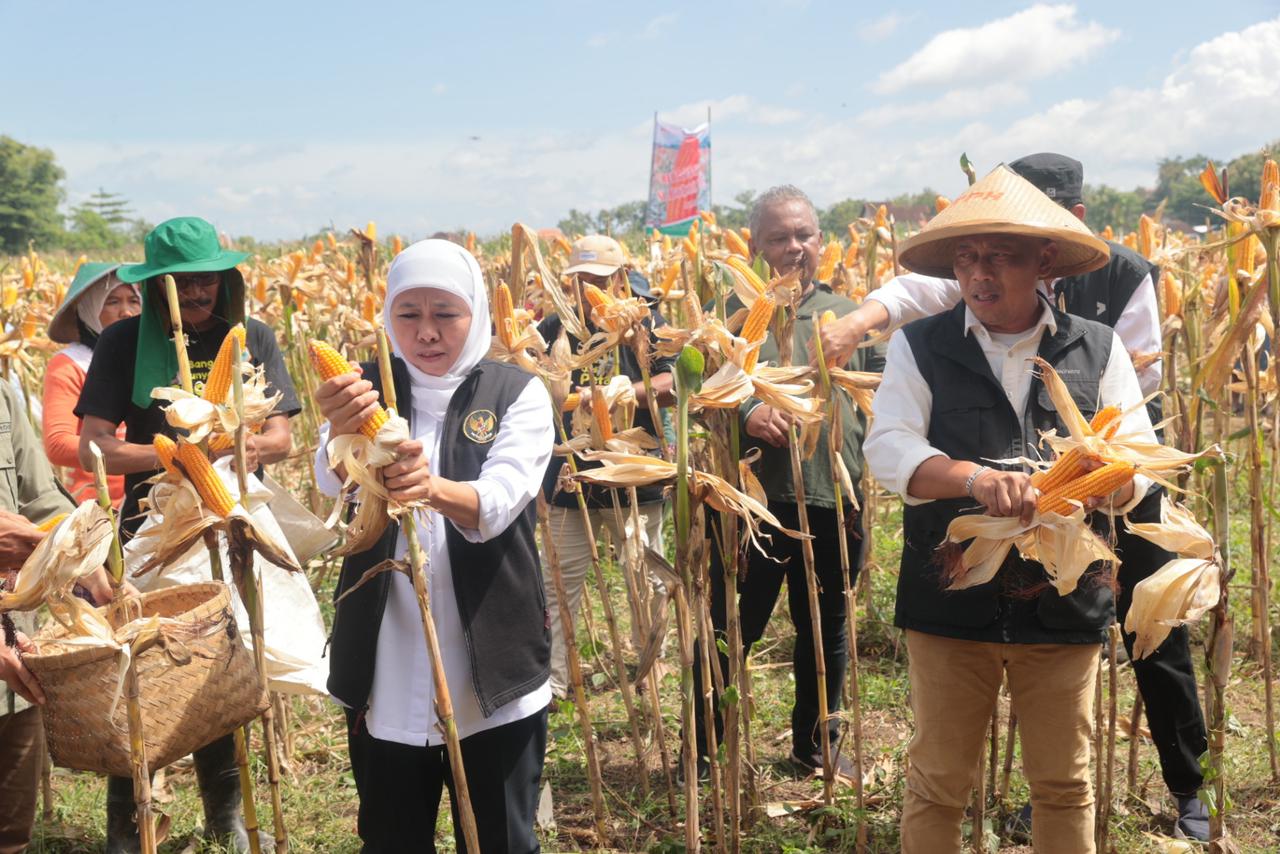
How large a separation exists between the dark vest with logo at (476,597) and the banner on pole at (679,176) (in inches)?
344

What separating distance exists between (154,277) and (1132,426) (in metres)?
2.64

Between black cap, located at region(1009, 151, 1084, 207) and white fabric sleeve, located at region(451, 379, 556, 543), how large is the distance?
1665 millimetres

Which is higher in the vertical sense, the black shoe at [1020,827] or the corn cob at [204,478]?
the corn cob at [204,478]

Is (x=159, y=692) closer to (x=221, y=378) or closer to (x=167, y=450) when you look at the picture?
(x=167, y=450)

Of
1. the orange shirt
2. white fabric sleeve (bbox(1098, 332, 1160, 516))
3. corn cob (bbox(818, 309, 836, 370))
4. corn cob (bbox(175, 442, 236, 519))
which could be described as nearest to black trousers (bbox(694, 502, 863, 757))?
corn cob (bbox(818, 309, 836, 370))

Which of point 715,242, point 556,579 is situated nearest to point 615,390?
point 556,579

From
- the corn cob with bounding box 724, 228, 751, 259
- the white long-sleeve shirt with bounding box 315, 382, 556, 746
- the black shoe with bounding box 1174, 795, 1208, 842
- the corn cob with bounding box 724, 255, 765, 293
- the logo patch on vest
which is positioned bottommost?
the black shoe with bounding box 1174, 795, 1208, 842

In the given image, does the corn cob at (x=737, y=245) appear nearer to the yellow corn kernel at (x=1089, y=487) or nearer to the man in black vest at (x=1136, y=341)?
the man in black vest at (x=1136, y=341)

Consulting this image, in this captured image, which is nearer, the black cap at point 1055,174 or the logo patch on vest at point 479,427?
the logo patch on vest at point 479,427

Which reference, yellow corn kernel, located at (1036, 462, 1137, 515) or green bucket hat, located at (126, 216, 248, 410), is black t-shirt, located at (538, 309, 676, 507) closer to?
green bucket hat, located at (126, 216, 248, 410)

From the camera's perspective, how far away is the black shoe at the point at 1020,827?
10.3 ft

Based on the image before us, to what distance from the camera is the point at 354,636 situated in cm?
220

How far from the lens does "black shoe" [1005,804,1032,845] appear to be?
3.15 metres

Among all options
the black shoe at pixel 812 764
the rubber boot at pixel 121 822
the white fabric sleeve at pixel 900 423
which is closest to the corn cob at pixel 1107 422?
the white fabric sleeve at pixel 900 423
